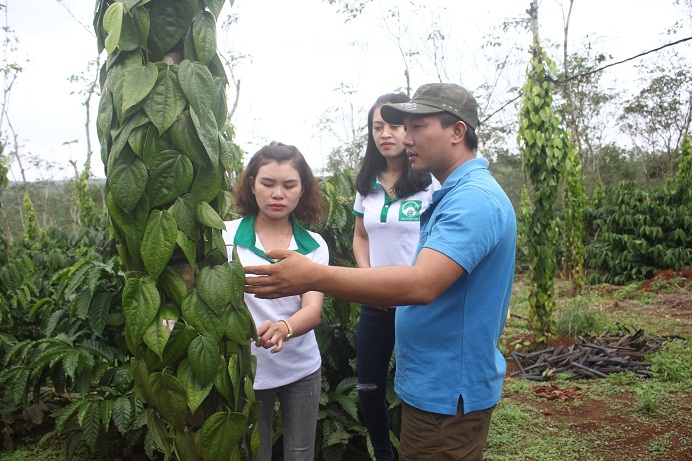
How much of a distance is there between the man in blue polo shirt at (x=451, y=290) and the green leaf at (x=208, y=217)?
0.17 m

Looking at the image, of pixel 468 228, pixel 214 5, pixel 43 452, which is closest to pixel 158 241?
pixel 214 5

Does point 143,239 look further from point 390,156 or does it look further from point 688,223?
point 688,223

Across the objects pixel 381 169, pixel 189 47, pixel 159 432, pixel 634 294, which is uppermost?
pixel 189 47

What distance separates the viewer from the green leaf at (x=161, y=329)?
1.34m

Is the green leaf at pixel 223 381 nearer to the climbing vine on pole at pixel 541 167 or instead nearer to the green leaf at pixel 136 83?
the green leaf at pixel 136 83

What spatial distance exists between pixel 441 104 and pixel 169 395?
1076 mm

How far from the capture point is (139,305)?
135cm

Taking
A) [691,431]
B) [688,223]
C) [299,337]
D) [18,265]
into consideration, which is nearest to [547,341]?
[691,431]

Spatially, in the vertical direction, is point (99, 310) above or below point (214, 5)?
below

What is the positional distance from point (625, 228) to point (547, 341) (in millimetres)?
6938

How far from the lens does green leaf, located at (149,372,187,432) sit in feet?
4.50

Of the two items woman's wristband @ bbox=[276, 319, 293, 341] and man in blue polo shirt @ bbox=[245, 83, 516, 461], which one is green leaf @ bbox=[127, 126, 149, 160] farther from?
woman's wristband @ bbox=[276, 319, 293, 341]

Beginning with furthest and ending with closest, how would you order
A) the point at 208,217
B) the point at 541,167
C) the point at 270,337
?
the point at 541,167
the point at 270,337
the point at 208,217

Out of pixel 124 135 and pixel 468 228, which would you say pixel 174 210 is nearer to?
pixel 124 135
